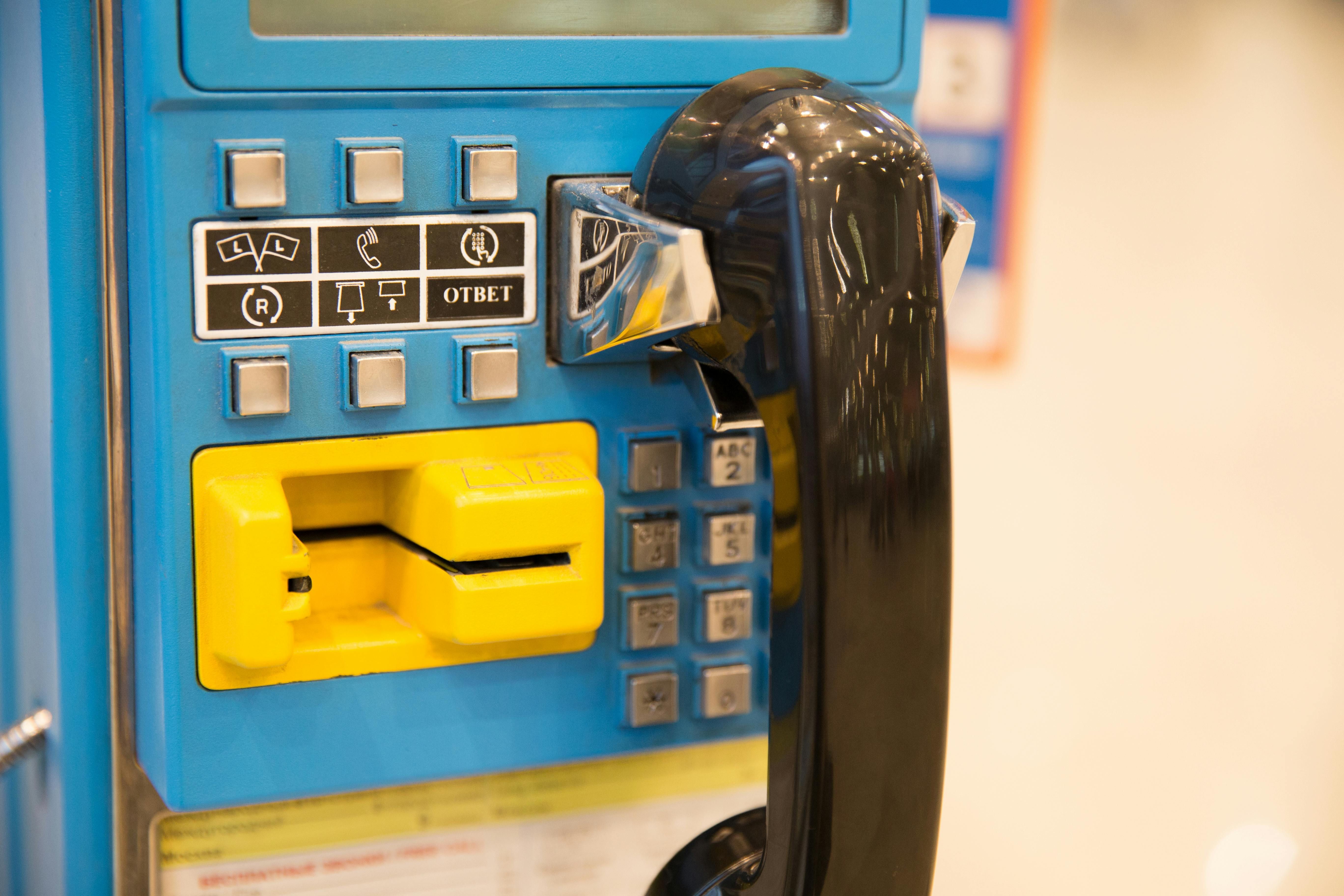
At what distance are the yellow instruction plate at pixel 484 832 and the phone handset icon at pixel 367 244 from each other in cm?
23

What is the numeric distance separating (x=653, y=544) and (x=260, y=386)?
17 centimetres

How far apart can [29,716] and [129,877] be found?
0.27 feet

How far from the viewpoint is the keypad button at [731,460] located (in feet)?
1.87

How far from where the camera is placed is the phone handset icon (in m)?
0.49

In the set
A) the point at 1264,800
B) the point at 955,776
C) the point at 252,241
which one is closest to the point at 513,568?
the point at 252,241

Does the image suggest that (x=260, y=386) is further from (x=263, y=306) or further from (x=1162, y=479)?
(x=1162, y=479)

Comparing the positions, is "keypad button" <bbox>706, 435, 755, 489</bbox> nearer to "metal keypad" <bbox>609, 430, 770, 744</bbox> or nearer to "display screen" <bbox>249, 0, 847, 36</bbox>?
"metal keypad" <bbox>609, 430, 770, 744</bbox>

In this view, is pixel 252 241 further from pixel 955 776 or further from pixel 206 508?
pixel 955 776

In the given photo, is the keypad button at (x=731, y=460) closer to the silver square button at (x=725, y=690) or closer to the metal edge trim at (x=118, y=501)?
the silver square button at (x=725, y=690)

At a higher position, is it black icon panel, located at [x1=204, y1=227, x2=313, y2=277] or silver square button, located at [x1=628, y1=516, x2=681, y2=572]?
black icon panel, located at [x1=204, y1=227, x2=313, y2=277]

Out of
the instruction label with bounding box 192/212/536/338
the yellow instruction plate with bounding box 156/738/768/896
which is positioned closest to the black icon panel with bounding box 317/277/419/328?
the instruction label with bounding box 192/212/536/338

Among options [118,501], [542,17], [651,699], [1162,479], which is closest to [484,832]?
[651,699]

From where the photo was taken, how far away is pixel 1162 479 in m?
1.53

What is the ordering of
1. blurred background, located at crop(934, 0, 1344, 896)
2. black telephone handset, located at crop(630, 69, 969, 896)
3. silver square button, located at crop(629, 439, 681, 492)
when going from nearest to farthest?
black telephone handset, located at crop(630, 69, 969, 896)
silver square button, located at crop(629, 439, 681, 492)
blurred background, located at crop(934, 0, 1344, 896)
